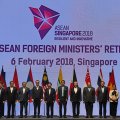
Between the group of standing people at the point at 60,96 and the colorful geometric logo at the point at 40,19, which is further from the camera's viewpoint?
the colorful geometric logo at the point at 40,19

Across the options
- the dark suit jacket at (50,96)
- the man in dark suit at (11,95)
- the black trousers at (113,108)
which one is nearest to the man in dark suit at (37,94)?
the dark suit jacket at (50,96)

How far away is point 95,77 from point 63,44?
197 cm

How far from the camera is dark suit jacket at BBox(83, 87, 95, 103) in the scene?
22.6 metres

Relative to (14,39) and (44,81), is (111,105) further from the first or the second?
(14,39)

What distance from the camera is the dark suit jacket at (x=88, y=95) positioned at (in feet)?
74.1

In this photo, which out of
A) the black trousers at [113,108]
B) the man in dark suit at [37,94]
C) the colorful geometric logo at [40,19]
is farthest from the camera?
the colorful geometric logo at [40,19]

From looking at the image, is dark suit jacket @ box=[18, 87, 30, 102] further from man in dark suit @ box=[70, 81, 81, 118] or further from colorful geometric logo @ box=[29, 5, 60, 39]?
colorful geometric logo @ box=[29, 5, 60, 39]

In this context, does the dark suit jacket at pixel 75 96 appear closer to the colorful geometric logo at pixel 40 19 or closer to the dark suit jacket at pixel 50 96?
the dark suit jacket at pixel 50 96

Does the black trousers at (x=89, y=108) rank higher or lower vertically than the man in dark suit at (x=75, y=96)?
lower

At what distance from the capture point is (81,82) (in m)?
24.1

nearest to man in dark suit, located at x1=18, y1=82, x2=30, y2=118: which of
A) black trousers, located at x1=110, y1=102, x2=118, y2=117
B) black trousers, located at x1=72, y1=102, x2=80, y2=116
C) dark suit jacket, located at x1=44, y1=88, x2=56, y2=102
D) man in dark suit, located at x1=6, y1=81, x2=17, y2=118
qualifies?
man in dark suit, located at x1=6, y1=81, x2=17, y2=118

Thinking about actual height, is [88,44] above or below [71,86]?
above

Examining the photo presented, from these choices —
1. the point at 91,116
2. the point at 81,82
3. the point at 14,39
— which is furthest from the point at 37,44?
the point at 91,116

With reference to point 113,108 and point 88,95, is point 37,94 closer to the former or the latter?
point 88,95
